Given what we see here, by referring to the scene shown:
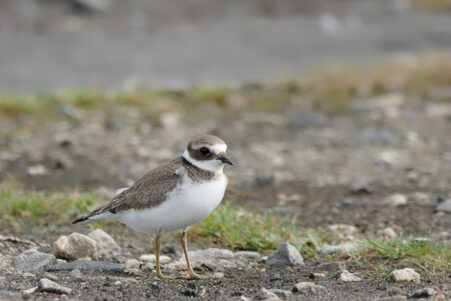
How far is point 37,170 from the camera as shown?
8.81 metres

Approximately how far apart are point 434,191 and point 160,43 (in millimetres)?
11203

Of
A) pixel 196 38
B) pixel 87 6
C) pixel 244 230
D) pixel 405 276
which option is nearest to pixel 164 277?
pixel 244 230

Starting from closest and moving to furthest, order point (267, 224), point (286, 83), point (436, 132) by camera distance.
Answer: point (267, 224)
point (436, 132)
point (286, 83)

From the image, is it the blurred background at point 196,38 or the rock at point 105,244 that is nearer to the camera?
the rock at point 105,244

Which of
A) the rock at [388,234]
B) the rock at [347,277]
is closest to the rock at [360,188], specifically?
the rock at [388,234]

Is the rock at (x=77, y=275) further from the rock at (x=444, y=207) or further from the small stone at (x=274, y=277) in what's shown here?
the rock at (x=444, y=207)

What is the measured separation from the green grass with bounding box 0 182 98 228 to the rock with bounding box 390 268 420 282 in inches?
127

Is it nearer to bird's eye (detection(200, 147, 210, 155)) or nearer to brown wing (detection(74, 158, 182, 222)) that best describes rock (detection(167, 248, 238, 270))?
brown wing (detection(74, 158, 182, 222))

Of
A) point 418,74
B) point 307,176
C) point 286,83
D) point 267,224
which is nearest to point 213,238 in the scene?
point 267,224

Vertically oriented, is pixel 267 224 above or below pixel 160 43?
below

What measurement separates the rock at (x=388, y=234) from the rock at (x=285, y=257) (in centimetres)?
103

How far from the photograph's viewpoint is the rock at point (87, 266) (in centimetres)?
533

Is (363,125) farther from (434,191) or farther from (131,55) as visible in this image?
(131,55)

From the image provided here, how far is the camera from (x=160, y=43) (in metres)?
17.9
